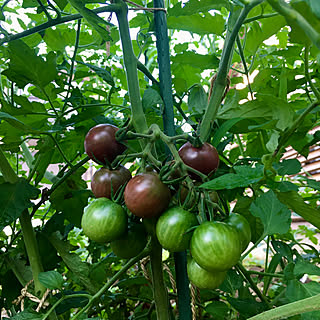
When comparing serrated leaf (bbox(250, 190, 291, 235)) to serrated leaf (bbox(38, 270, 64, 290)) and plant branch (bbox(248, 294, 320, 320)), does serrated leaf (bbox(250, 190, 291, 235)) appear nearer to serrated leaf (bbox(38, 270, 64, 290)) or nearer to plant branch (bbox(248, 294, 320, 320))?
plant branch (bbox(248, 294, 320, 320))

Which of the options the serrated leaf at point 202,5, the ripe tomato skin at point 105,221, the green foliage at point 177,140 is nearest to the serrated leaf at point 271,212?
the green foliage at point 177,140

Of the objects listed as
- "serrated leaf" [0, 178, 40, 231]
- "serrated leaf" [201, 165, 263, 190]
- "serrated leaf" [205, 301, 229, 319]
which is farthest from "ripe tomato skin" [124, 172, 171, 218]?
"serrated leaf" [205, 301, 229, 319]

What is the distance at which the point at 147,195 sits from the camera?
1.51 feet

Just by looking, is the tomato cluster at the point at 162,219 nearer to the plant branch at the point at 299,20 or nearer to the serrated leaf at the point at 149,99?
the serrated leaf at the point at 149,99

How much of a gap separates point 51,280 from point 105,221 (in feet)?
0.51

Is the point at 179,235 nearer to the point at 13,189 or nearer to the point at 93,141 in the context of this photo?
the point at 93,141

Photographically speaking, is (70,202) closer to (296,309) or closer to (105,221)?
(105,221)

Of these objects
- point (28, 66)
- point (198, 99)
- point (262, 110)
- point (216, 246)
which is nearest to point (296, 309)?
point (216, 246)

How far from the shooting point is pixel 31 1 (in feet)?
2.19

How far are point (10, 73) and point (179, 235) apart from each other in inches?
18.4

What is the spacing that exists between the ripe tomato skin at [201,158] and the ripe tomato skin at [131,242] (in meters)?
0.12

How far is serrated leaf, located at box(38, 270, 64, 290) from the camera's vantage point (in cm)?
54

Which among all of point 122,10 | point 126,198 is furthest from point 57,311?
point 122,10

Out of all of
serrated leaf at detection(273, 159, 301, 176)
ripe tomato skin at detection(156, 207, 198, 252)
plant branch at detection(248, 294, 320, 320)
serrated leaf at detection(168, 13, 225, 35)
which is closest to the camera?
plant branch at detection(248, 294, 320, 320)
